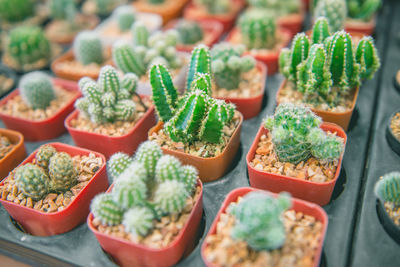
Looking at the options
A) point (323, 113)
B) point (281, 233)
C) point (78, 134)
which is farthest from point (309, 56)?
point (78, 134)

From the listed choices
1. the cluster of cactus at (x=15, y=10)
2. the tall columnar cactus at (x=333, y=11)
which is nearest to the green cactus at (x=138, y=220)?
the tall columnar cactus at (x=333, y=11)

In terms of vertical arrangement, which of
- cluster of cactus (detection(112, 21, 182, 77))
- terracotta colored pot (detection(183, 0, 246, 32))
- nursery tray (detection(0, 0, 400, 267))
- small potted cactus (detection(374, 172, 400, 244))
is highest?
cluster of cactus (detection(112, 21, 182, 77))

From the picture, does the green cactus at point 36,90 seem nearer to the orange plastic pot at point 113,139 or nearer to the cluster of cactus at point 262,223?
the orange plastic pot at point 113,139

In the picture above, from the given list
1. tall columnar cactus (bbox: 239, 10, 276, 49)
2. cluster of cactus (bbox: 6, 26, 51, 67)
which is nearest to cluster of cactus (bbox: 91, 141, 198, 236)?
tall columnar cactus (bbox: 239, 10, 276, 49)

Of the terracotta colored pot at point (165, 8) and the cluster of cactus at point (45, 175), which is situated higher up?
the terracotta colored pot at point (165, 8)

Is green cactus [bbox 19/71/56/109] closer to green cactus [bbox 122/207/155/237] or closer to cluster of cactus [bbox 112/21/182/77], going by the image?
cluster of cactus [bbox 112/21/182/77]

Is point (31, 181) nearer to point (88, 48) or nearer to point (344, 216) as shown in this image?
point (88, 48)

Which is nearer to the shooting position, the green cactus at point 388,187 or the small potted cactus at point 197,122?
the green cactus at point 388,187
